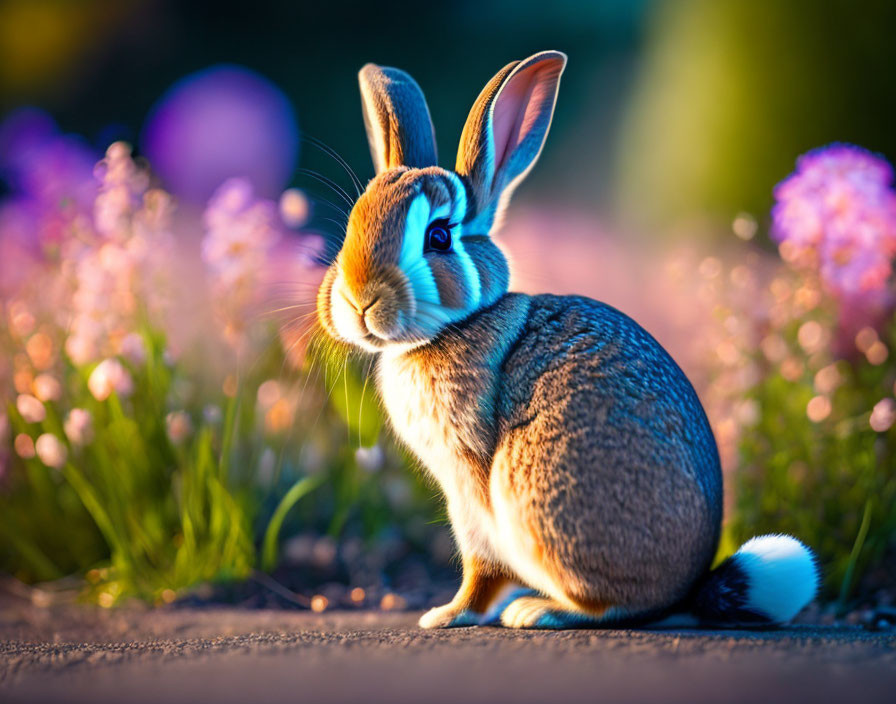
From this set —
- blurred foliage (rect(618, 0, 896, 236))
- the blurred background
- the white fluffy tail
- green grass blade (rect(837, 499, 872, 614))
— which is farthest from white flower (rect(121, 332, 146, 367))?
blurred foliage (rect(618, 0, 896, 236))

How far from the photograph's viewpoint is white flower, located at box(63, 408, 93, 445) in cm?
353

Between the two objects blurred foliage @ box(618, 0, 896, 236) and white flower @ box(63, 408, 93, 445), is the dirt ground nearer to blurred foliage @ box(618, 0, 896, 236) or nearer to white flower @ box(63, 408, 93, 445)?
white flower @ box(63, 408, 93, 445)

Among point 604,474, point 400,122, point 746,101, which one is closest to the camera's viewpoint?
point 604,474

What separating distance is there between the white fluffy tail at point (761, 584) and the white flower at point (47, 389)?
276 cm

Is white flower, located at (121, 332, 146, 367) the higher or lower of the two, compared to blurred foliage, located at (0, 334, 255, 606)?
Answer: higher

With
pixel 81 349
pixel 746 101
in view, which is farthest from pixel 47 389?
pixel 746 101

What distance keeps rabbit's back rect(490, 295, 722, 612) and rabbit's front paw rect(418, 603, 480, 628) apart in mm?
271

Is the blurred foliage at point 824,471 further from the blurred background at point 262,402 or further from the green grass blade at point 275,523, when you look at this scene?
the green grass blade at point 275,523

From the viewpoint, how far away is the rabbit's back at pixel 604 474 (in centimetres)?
242

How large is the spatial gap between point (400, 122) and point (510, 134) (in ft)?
1.18

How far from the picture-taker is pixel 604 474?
242 cm

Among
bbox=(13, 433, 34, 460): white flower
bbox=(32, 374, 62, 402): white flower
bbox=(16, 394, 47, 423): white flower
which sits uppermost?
bbox=(32, 374, 62, 402): white flower

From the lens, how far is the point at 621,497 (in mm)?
2410

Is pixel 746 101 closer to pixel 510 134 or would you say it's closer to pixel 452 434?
pixel 510 134
